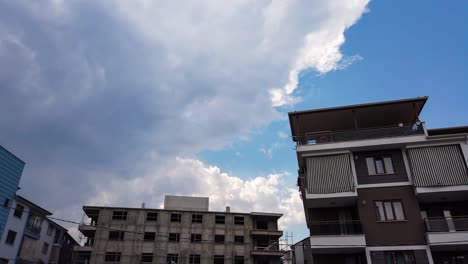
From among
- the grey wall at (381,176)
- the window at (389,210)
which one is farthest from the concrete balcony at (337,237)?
the grey wall at (381,176)

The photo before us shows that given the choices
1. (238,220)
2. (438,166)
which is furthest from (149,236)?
(438,166)

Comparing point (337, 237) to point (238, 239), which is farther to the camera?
point (238, 239)

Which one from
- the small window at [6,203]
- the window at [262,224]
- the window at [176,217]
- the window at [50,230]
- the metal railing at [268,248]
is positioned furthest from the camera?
the window at [262,224]

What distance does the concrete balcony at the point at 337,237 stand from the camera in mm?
21641

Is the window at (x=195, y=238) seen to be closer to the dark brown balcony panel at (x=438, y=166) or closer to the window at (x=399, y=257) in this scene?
the window at (x=399, y=257)

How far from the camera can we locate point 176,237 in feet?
160

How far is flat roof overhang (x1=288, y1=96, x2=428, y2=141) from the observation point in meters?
24.7

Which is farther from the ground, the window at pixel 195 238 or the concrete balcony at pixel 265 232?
the concrete balcony at pixel 265 232

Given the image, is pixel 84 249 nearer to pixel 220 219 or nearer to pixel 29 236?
pixel 29 236

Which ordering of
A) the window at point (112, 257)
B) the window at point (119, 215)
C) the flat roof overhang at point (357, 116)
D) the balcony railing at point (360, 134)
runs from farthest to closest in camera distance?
the window at point (119, 215) < the window at point (112, 257) < the flat roof overhang at point (357, 116) < the balcony railing at point (360, 134)

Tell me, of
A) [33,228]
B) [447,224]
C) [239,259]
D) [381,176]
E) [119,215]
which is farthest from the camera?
[119,215]

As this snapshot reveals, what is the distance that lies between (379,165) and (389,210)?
3.42m

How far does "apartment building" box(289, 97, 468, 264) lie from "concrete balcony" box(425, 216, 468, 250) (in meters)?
0.05

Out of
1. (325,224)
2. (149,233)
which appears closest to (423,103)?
(325,224)
